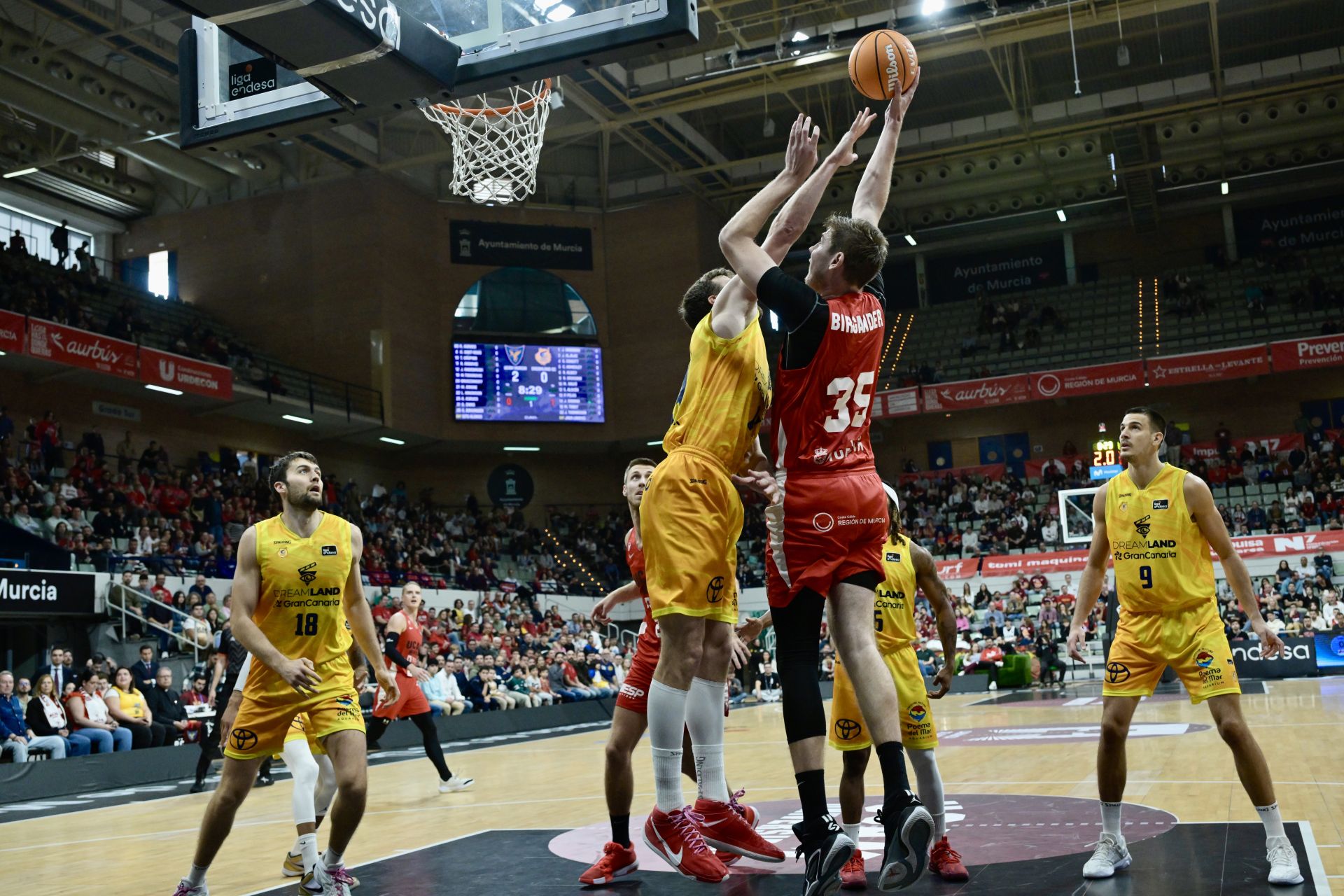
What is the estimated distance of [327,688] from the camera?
5062mm

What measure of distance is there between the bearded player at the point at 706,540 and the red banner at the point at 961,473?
30181mm

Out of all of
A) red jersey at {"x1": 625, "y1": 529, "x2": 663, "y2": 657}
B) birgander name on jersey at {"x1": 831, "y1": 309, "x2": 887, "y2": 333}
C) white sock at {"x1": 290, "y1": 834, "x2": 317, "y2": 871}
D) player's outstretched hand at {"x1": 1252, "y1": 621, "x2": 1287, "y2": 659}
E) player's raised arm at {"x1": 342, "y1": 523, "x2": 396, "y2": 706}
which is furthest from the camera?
red jersey at {"x1": 625, "y1": 529, "x2": 663, "y2": 657}

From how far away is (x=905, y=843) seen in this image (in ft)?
11.5

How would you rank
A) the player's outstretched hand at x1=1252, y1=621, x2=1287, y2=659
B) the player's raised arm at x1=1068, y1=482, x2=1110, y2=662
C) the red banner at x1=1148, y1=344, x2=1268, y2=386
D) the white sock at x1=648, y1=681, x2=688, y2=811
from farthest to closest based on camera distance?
1. the red banner at x1=1148, y1=344, x2=1268, y2=386
2. the player's raised arm at x1=1068, y1=482, x2=1110, y2=662
3. the player's outstretched hand at x1=1252, y1=621, x2=1287, y2=659
4. the white sock at x1=648, y1=681, x2=688, y2=811

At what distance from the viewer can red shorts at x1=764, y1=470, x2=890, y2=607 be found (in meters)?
4.02

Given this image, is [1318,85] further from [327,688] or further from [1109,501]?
[327,688]

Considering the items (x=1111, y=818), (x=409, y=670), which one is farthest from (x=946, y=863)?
(x=409, y=670)

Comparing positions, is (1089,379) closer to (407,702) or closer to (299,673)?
(407,702)

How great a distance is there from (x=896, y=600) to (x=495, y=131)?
969 cm

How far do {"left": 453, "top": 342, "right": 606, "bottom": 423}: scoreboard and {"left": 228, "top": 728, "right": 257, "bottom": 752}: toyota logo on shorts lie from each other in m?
27.4

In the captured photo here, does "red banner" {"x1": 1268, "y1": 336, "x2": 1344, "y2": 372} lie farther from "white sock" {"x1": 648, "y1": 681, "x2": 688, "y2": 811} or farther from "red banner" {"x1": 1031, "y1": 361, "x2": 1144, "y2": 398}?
A: "white sock" {"x1": 648, "y1": 681, "x2": 688, "y2": 811}

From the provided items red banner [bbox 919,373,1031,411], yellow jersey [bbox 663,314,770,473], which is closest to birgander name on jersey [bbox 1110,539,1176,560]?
yellow jersey [bbox 663,314,770,473]

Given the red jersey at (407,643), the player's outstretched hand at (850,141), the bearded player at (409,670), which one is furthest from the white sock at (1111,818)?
the red jersey at (407,643)

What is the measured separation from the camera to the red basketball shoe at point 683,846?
14.5 feet
